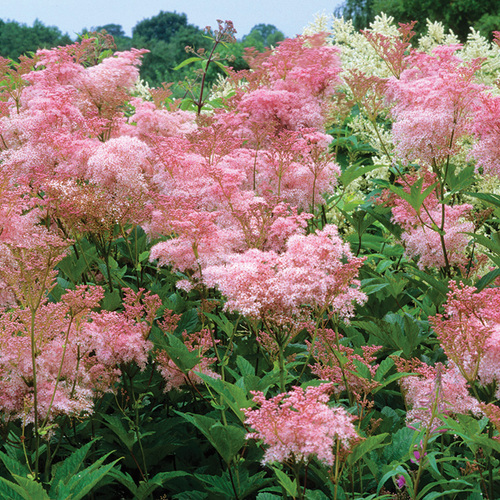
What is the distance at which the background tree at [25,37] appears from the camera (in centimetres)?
5109

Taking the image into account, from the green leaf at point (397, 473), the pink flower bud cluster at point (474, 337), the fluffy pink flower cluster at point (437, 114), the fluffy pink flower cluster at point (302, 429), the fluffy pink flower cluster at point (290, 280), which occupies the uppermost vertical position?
the fluffy pink flower cluster at point (437, 114)

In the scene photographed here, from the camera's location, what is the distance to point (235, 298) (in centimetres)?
248

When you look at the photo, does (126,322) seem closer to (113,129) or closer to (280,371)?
(280,371)

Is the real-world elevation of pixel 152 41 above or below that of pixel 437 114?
above

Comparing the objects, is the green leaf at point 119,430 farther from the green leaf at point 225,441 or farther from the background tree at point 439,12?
the background tree at point 439,12

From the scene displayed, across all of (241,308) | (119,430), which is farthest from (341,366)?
(119,430)

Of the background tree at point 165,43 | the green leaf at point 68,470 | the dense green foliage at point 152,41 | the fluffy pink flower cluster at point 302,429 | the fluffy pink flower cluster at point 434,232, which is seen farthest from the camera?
the dense green foliage at point 152,41

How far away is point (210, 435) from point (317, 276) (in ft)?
2.46

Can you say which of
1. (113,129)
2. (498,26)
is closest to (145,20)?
(498,26)

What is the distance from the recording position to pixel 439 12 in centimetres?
3294


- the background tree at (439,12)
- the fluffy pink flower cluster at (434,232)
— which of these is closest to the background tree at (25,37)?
the background tree at (439,12)

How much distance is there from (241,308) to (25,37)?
60.5 m

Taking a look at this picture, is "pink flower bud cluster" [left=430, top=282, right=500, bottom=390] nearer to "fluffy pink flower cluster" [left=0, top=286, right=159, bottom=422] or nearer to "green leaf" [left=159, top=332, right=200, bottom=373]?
"green leaf" [left=159, top=332, right=200, bottom=373]

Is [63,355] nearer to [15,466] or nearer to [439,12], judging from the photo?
[15,466]
